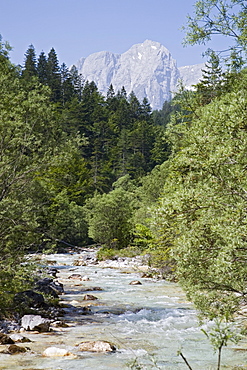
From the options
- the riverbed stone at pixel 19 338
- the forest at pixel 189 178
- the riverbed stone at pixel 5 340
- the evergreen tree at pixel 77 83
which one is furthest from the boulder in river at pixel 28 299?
the evergreen tree at pixel 77 83

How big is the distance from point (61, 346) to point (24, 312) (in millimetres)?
3137

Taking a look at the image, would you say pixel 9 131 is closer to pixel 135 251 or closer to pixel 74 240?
pixel 135 251

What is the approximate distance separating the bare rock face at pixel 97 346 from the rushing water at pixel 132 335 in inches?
6.2

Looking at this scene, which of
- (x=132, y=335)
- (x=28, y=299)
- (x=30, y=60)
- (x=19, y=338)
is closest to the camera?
(x=19, y=338)

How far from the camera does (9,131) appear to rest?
34.9 feet

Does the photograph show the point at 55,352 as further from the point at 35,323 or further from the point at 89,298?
the point at 89,298

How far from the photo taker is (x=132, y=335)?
32.5 feet

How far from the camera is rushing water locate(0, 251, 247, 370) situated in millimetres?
7375

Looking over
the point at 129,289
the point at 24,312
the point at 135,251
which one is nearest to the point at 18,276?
the point at 24,312

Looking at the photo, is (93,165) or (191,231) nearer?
(191,231)

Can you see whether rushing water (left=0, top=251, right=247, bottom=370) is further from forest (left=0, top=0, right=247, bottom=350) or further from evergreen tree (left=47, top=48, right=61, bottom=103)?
evergreen tree (left=47, top=48, right=61, bottom=103)

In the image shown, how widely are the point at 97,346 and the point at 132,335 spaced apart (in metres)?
1.72

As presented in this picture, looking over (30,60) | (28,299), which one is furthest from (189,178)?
(30,60)

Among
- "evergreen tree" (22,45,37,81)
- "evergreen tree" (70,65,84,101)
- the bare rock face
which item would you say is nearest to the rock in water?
the bare rock face
